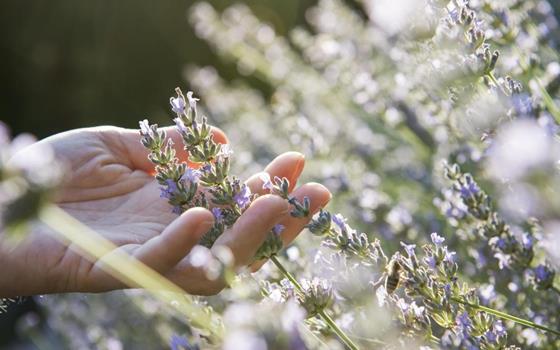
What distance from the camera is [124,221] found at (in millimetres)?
1580

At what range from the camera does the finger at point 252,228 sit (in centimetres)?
109

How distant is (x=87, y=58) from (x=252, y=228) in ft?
18.1

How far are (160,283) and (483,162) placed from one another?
0.76 m

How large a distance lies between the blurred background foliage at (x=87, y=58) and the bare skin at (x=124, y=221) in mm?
4575

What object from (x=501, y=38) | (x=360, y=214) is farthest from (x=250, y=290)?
(x=360, y=214)

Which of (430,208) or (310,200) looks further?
(430,208)

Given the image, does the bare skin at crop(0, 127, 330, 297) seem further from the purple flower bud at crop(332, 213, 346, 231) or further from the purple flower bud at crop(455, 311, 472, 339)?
the purple flower bud at crop(455, 311, 472, 339)

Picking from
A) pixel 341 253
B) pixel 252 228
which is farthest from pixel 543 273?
pixel 252 228

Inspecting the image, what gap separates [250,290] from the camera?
1.25 metres

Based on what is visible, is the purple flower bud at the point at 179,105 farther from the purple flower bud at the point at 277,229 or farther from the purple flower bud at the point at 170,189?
the purple flower bud at the point at 277,229

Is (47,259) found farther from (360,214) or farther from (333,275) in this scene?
(360,214)

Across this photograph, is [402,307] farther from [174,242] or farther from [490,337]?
[174,242]

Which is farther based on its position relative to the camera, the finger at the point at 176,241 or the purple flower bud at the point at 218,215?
the purple flower bud at the point at 218,215

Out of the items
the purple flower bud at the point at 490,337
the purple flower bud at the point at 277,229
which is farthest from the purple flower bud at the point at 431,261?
the purple flower bud at the point at 277,229
